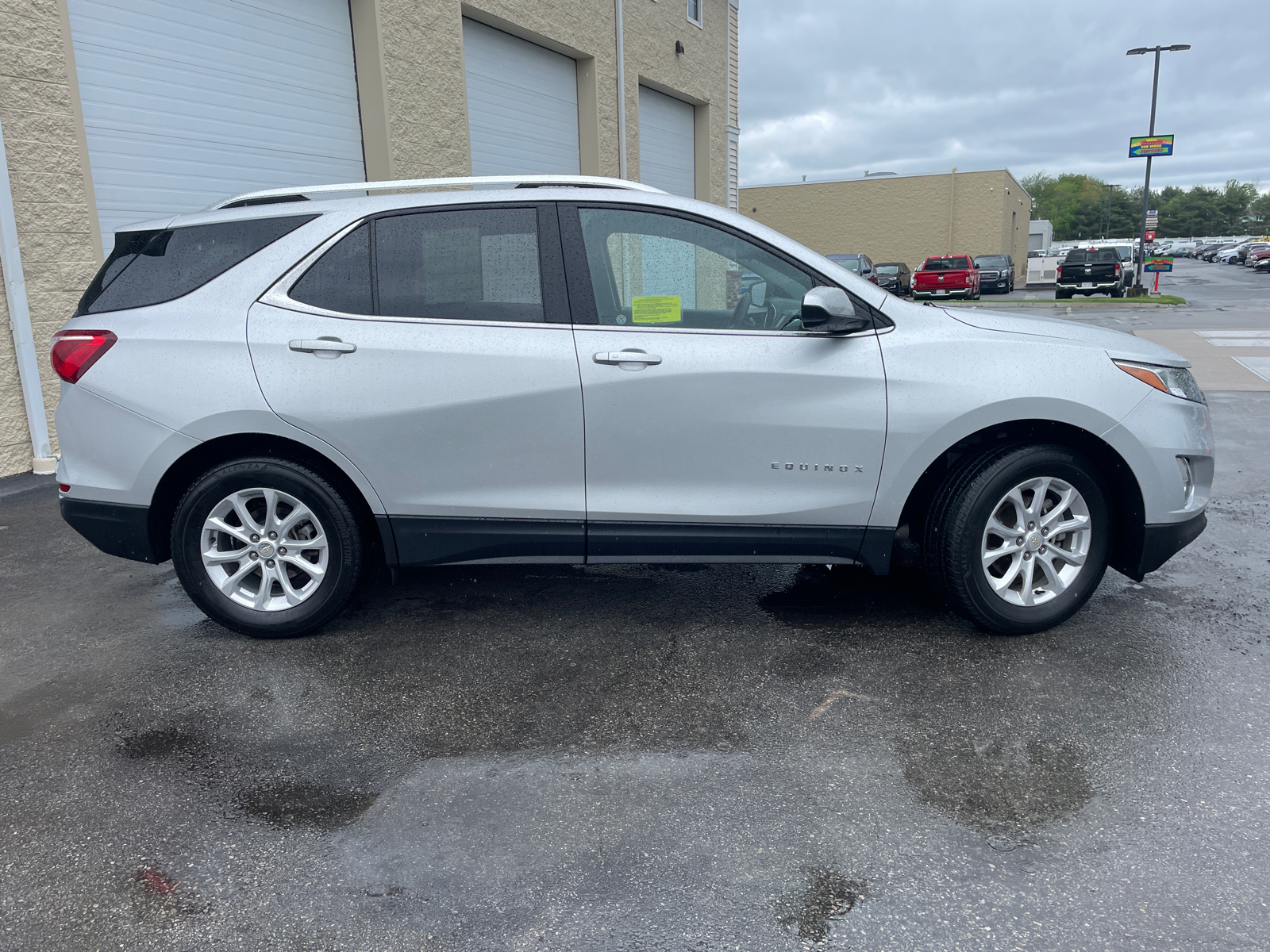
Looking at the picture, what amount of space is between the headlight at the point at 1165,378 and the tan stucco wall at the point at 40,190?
24.1 ft

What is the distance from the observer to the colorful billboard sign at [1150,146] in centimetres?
3070

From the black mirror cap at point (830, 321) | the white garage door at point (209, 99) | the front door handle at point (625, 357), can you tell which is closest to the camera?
the black mirror cap at point (830, 321)

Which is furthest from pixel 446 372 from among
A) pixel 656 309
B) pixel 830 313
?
pixel 830 313

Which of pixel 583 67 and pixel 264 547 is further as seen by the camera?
pixel 583 67

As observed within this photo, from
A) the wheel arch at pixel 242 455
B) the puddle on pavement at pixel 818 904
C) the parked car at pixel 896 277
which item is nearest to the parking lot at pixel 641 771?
the puddle on pavement at pixel 818 904

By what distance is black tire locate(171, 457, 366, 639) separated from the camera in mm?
3758

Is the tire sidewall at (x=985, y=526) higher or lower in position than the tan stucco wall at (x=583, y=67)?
lower

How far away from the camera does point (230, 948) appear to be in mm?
2174

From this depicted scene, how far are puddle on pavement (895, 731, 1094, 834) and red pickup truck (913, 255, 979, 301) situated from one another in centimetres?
3161

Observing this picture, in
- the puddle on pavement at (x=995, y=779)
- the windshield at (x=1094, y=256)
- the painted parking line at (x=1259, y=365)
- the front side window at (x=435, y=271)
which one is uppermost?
the windshield at (x=1094, y=256)

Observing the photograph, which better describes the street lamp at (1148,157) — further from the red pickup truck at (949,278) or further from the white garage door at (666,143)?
the white garage door at (666,143)

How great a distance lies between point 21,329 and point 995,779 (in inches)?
291

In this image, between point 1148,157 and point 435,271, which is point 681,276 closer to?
point 435,271

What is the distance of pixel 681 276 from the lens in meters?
3.78
